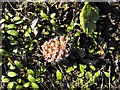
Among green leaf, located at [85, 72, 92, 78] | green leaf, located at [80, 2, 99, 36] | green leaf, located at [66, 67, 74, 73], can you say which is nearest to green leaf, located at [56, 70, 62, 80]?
green leaf, located at [66, 67, 74, 73]

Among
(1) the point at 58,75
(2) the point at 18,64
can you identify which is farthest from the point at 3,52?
(1) the point at 58,75

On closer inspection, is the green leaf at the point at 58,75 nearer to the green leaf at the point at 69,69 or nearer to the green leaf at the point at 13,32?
the green leaf at the point at 69,69

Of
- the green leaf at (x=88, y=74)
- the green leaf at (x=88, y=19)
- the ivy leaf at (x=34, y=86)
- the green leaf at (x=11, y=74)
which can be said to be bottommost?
the ivy leaf at (x=34, y=86)

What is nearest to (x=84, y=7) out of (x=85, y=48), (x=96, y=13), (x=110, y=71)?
(x=96, y=13)

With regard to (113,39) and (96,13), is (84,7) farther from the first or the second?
(113,39)

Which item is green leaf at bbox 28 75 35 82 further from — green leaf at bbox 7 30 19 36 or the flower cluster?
green leaf at bbox 7 30 19 36

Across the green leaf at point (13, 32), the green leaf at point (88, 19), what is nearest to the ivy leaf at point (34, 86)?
the green leaf at point (13, 32)

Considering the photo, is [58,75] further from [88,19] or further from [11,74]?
[88,19]
